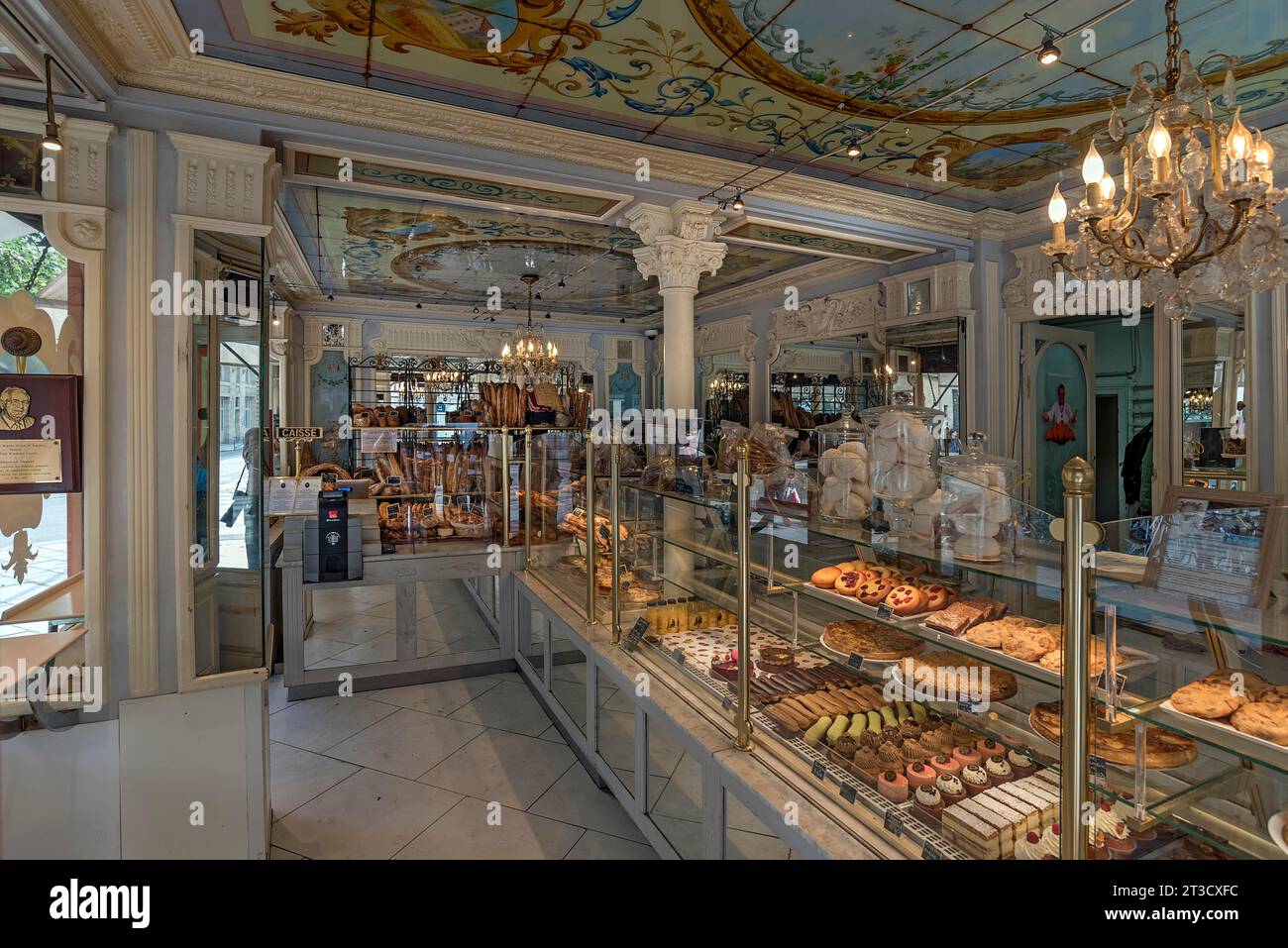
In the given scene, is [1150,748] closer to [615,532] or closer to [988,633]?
[988,633]

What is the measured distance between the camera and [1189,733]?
1.23 meters

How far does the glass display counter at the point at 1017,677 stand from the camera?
1249 millimetres

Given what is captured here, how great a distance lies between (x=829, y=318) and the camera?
730 centimetres

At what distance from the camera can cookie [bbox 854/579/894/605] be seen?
6.67 ft

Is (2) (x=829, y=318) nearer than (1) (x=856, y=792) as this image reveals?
No

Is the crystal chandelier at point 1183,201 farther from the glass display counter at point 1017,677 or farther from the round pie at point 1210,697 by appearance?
the round pie at point 1210,697

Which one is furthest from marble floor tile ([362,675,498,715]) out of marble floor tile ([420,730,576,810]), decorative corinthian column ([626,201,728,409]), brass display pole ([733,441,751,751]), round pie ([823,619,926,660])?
round pie ([823,619,926,660])

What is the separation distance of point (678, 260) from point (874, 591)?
9.76ft

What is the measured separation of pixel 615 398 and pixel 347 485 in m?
6.52

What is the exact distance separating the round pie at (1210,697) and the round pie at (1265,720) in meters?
0.02

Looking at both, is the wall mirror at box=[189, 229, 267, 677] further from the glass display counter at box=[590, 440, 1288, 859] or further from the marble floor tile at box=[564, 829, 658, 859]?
the glass display counter at box=[590, 440, 1288, 859]

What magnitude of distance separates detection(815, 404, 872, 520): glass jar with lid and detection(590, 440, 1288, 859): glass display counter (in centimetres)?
8

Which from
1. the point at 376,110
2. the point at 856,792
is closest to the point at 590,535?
the point at 856,792

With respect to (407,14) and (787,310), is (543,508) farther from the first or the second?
(787,310)
